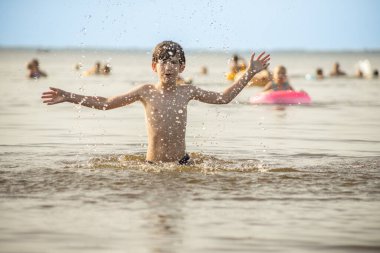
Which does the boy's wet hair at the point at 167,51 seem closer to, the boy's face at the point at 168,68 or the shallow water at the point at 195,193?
the boy's face at the point at 168,68

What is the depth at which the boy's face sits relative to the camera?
1028 centimetres

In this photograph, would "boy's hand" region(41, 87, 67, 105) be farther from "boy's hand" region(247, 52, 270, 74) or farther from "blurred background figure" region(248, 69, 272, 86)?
"blurred background figure" region(248, 69, 272, 86)

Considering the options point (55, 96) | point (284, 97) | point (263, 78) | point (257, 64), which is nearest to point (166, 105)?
point (257, 64)

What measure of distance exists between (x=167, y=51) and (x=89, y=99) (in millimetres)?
1067

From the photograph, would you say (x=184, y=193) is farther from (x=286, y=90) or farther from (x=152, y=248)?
(x=286, y=90)

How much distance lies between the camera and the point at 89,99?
394 inches

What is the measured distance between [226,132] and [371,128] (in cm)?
319

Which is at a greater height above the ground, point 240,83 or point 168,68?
point 168,68

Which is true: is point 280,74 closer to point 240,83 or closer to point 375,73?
point 240,83

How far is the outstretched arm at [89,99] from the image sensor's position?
9.67m

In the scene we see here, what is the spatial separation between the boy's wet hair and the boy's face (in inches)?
1.4

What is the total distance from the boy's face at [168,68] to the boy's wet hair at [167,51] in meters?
0.04

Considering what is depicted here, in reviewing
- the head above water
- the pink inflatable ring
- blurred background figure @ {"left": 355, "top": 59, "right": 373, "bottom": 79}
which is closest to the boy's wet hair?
the head above water

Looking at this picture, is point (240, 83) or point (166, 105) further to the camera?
point (166, 105)
